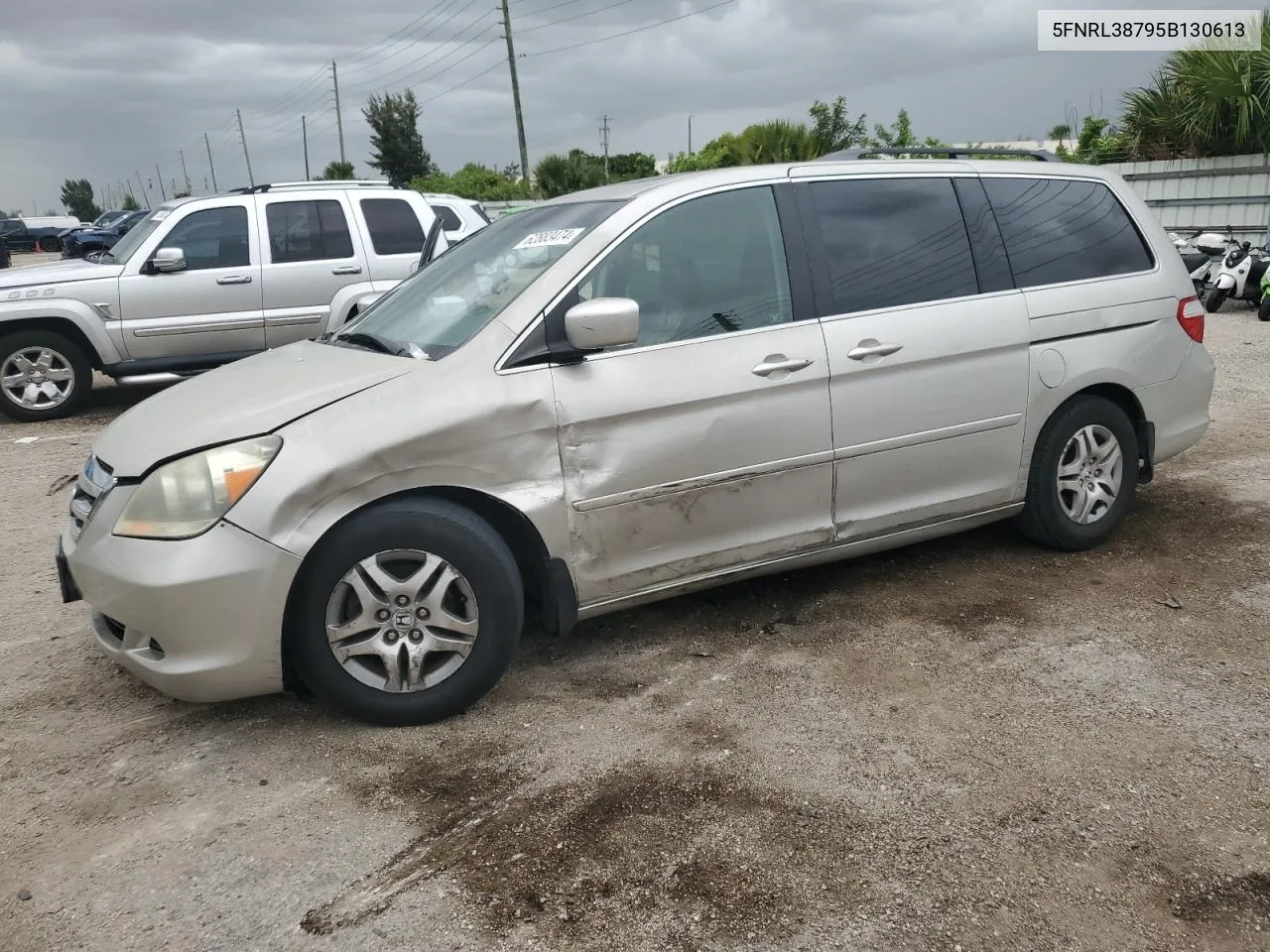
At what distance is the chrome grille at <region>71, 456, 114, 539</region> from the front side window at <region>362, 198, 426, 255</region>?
21.7 ft

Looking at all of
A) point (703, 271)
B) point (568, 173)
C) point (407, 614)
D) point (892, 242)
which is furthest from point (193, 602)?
point (568, 173)

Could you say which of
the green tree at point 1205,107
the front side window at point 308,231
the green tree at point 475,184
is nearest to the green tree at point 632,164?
the green tree at point 475,184

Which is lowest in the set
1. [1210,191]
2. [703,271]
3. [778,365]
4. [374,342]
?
[778,365]

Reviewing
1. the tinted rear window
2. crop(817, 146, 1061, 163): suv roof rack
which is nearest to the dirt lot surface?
the tinted rear window

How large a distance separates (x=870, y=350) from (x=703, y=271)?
2.39ft

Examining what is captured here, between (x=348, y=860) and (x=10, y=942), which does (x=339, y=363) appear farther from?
(x=10, y=942)

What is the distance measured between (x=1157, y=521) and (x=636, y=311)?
330 cm

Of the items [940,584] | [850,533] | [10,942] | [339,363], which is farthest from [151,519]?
[940,584]

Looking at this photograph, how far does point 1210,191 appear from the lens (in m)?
15.5

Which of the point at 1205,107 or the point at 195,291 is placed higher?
the point at 1205,107

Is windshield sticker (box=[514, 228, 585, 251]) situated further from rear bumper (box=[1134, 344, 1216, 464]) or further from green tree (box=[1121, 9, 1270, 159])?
green tree (box=[1121, 9, 1270, 159])

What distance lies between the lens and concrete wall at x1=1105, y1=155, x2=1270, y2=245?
14.8 m

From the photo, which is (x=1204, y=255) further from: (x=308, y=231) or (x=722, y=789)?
(x=722, y=789)

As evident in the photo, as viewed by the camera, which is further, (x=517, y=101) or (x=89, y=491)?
(x=517, y=101)
